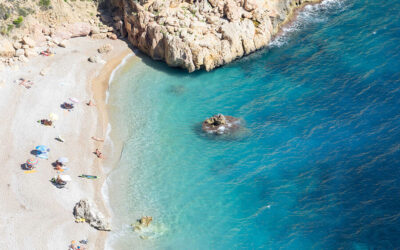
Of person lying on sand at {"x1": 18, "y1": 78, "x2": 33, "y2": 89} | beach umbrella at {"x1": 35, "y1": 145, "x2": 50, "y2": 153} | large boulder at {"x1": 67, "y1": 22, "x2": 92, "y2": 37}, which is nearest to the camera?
beach umbrella at {"x1": 35, "y1": 145, "x2": 50, "y2": 153}

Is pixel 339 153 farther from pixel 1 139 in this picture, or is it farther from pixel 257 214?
pixel 1 139

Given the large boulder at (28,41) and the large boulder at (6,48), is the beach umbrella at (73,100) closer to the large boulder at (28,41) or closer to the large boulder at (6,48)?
the large boulder at (6,48)

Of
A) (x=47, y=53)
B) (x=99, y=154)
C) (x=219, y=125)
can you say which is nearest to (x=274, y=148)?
(x=219, y=125)

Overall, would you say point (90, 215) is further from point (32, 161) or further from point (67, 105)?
point (67, 105)

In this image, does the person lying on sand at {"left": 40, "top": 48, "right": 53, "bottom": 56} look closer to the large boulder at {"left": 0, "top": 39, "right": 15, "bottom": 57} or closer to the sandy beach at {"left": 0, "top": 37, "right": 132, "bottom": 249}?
the sandy beach at {"left": 0, "top": 37, "right": 132, "bottom": 249}

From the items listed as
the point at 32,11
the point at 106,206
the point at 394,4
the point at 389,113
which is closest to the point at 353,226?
the point at 389,113

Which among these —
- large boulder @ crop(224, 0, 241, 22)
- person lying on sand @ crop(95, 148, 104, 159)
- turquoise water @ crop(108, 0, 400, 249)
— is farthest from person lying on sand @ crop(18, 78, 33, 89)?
large boulder @ crop(224, 0, 241, 22)

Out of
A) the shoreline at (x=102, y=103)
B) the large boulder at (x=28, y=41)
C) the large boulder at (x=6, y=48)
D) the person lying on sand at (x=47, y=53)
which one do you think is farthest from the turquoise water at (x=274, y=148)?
the large boulder at (x=6, y=48)

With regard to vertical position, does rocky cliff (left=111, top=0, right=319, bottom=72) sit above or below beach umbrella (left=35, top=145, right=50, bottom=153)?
above
